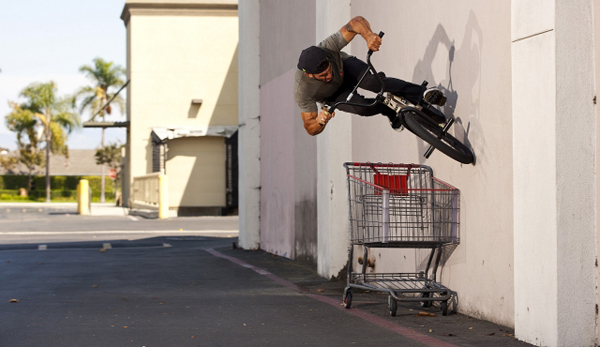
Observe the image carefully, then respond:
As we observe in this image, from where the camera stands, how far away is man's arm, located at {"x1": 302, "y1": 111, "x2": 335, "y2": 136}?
21.0ft

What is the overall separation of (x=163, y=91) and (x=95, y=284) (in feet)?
101

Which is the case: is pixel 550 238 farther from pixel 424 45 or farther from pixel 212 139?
pixel 212 139

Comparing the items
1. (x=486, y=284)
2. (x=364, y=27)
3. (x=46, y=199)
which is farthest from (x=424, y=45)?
(x=46, y=199)

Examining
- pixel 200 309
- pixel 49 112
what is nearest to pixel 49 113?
pixel 49 112

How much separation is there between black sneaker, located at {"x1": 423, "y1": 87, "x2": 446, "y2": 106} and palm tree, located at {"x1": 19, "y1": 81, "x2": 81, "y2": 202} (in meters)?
69.0

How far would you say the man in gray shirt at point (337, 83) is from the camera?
6.34 metres

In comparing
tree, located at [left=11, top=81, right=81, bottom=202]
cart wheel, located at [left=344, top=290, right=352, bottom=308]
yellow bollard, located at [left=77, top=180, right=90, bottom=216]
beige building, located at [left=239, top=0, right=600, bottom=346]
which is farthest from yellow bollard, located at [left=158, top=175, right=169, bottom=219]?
tree, located at [left=11, top=81, right=81, bottom=202]

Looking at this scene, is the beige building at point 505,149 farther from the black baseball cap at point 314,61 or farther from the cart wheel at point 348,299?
the black baseball cap at point 314,61

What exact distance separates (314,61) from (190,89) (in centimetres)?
3323

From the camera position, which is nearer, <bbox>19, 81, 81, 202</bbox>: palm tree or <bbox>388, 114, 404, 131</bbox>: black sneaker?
<bbox>388, 114, 404, 131</bbox>: black sneaker

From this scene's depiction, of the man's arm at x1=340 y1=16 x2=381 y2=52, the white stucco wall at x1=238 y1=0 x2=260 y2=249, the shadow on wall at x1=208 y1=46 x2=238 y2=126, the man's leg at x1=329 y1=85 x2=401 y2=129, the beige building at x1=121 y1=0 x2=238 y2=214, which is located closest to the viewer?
the man's arm at x1=340 y1=16 x2=381 y2=52

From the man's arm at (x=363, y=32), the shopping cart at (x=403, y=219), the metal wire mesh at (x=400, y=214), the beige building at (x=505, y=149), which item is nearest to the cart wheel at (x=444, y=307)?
the shopping cart at (x=403, y=219)

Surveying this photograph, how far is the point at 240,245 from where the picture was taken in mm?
14906

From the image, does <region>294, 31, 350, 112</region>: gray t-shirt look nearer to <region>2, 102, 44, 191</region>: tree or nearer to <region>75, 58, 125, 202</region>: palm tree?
<region>75, 58, 125, 202</region>: palm tree
